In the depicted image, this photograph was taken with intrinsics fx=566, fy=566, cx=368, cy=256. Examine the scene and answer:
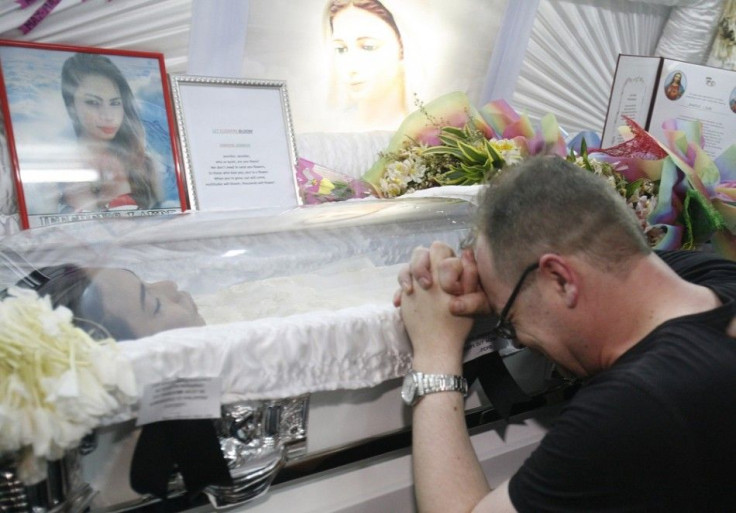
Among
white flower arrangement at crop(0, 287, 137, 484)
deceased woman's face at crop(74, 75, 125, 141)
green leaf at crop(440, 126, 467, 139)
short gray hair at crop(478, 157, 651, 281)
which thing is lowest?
white flower arrangement at crop(0, 287, 137, 484)

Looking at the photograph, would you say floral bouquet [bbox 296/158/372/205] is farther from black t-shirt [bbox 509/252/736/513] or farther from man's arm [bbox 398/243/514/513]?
black t-shirt [bbox 509/252/736/513]

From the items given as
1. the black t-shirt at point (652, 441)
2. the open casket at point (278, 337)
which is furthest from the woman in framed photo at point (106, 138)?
the black t-shirt at point (652, 441)

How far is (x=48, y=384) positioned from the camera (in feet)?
2.04

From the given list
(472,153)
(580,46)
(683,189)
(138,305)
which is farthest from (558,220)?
(580,46)

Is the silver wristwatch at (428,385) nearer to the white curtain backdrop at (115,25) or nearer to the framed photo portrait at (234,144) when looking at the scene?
the framed photo portrait at (234,144)

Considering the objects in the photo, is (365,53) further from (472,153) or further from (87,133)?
(87,133)

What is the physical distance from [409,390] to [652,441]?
0.36m

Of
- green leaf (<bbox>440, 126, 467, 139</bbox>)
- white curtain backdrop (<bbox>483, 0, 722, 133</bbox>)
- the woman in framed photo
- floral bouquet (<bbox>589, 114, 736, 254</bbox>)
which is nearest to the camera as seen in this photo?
floral bouquet (<bbox>589, 114, 736, 254</bbox>)

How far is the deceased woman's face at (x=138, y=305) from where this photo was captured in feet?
2.73

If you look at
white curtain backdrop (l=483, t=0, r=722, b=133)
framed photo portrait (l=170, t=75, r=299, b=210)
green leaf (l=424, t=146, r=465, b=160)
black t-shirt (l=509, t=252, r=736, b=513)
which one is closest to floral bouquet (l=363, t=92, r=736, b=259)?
green leaf (l=424, t=146, r=465, b=160)

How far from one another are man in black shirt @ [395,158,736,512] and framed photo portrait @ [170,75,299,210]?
95cm

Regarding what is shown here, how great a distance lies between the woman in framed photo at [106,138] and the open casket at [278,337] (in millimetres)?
445

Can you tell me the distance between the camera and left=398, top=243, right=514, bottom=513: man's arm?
82 cm

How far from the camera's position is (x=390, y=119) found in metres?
2.94
